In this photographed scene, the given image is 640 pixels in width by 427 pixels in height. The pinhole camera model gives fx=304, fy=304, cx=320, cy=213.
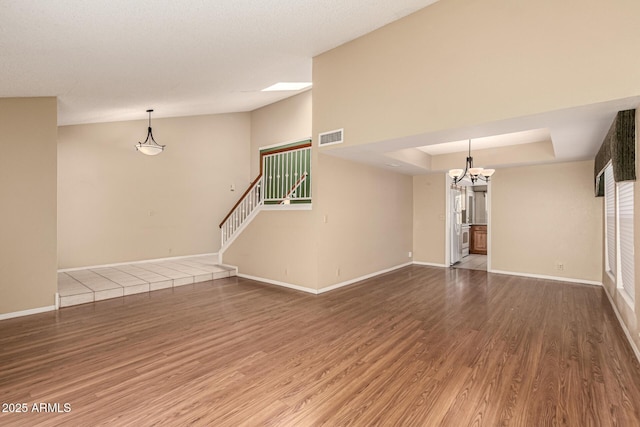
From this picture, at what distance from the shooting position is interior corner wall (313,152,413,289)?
522 centimetres

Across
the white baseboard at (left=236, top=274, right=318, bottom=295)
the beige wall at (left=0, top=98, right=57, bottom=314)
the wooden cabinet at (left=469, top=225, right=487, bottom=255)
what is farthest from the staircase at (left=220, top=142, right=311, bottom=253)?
the wooden cabinet at (left=469, top=225, right=487, bottom=255)

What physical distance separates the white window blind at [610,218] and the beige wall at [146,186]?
822 cm

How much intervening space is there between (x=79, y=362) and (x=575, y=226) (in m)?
8.03

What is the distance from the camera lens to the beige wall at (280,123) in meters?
7.96

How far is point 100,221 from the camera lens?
678 centimetres

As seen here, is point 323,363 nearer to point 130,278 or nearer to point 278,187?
point 278,187

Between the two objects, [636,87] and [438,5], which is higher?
[438,5]

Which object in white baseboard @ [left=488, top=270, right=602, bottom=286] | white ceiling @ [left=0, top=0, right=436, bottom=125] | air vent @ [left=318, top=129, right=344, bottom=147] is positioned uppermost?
white ceiling @ [left=0, top=0, right=436, bottom=125]

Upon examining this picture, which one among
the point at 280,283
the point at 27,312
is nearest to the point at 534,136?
the point at 280,283

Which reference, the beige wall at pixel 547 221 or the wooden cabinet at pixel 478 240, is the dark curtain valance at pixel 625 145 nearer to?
the beige wall at pixel 547 221

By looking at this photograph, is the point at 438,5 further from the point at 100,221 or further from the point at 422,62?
the point at 100,221

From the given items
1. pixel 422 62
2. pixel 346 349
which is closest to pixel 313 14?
pixel 422 62

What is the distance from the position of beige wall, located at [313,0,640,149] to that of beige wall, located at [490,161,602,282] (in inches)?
171

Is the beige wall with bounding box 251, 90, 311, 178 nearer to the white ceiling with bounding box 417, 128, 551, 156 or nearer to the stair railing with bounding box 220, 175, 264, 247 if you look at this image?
the stair railing with bounding box 220, 175, 264, 247
